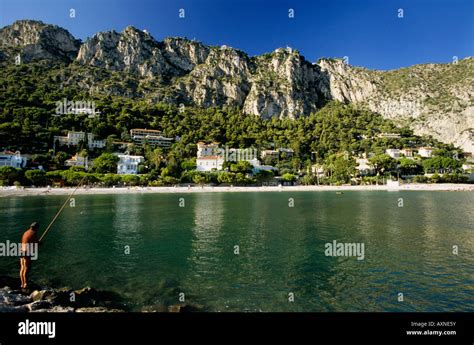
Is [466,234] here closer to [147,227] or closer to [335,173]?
[147,227]

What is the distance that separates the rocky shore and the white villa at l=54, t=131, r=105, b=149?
8713 centimetres

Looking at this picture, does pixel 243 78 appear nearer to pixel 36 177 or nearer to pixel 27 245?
pixel 36 177

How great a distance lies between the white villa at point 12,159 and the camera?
62791 millimetres

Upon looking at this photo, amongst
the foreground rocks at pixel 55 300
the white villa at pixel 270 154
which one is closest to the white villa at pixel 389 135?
the white villa at pixel 270 154

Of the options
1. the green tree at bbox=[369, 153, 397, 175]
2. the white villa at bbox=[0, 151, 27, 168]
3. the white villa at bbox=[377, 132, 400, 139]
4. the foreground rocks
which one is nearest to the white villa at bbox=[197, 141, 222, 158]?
the white villa at bbox=[0, 151, 27, 168]

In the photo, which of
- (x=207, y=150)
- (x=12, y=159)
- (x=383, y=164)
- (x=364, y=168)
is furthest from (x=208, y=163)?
(x=383, y=164)

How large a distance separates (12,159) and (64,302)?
2912 inches

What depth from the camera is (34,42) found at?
5846 inches

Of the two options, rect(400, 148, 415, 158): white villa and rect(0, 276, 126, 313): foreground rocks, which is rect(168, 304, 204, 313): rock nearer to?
rect(0, 276, 126, 313): foreground rocks

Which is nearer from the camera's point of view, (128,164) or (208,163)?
(128,164)

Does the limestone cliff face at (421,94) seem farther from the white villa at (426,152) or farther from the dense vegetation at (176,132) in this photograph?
the white villa at (426,152)

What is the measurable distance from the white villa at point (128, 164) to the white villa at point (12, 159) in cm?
2164

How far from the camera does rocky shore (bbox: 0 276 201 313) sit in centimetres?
725
